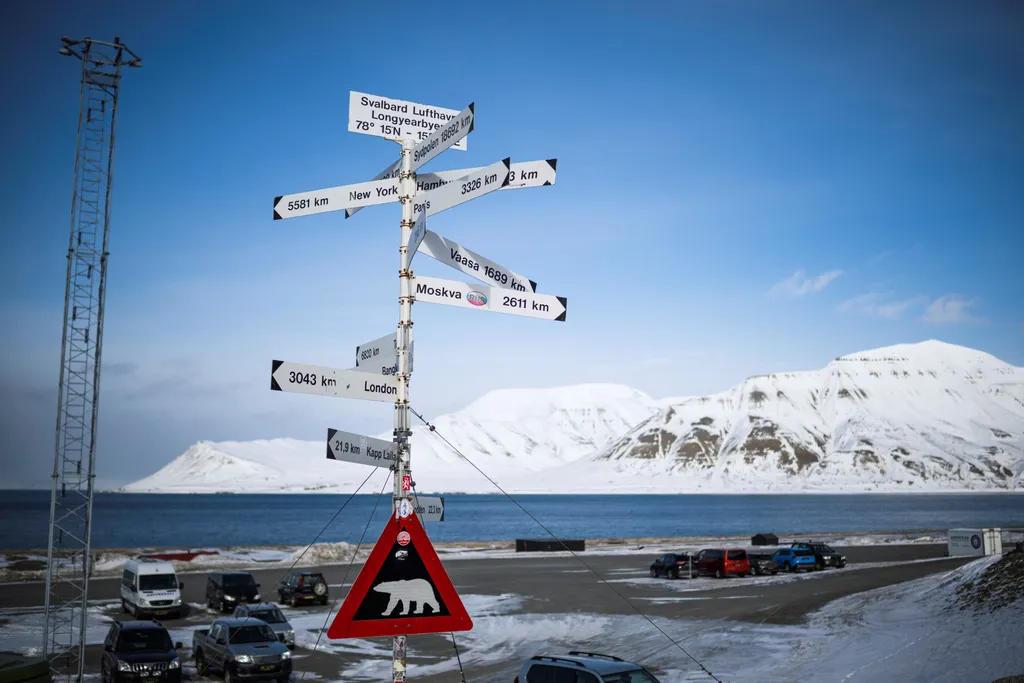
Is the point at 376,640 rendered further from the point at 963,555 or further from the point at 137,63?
the point at 963,555

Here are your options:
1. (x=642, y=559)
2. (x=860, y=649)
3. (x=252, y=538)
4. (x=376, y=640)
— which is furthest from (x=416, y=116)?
(x=252, y=538)

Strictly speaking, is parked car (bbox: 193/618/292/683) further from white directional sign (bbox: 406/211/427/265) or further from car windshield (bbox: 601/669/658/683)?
white directional sign (bbox: 406/211/427/265)

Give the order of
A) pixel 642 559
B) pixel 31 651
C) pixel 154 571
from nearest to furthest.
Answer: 1. pixel 31 651
2. pixel 154 571
3. pixel 642 559

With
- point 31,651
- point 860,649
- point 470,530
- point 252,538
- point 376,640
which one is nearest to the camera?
point 860,649

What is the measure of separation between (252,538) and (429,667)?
4825 inches

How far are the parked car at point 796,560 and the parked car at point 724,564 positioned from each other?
10.3ft

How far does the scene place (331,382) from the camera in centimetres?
767

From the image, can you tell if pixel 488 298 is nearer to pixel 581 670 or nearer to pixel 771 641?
pixel 581 670

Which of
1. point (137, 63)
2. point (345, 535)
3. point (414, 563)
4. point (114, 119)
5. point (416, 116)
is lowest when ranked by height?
point (345, 535)

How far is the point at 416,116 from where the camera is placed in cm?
895

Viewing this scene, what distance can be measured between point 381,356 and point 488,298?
1.22 metres

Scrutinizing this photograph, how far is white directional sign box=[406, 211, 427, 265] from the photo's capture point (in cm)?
750

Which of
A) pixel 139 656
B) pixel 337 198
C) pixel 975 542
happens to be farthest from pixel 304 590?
pixel 975 542

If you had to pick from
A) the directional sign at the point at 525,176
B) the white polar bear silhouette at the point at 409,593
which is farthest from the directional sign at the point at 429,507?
the directional sign at the point at 525,176
